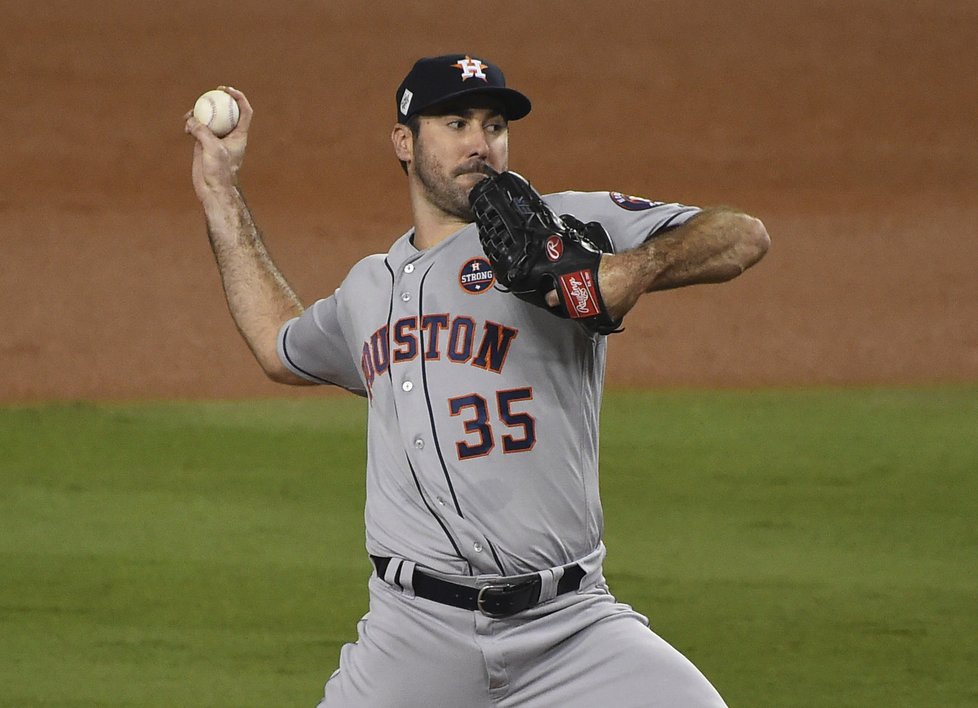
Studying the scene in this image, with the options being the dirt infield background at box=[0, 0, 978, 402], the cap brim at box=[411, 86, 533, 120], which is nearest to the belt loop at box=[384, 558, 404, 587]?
the cap brim at box=[411, 86, 533, 120]

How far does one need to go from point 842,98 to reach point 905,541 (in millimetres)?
8210

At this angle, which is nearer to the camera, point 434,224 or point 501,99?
point 501,99

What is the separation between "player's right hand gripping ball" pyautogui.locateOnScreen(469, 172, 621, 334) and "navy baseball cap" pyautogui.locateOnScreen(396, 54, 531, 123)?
0.81ft

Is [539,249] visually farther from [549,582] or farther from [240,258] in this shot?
[240,258]

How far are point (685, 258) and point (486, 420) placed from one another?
0.53 m

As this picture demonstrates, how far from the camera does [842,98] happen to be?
46.1 feet

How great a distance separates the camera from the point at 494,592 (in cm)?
301

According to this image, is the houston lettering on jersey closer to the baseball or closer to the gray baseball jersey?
the gray baseball jersey

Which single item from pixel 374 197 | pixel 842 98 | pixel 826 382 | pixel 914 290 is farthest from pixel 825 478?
pixel 842 98

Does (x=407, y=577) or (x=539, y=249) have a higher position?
(x=539, y=249)

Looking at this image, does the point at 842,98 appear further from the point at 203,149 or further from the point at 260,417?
the point at 203,149

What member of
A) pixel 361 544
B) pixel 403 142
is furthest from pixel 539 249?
pixel 361 544

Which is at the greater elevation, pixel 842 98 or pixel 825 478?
pixel 842 98

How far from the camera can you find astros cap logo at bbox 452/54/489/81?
3.19 m
